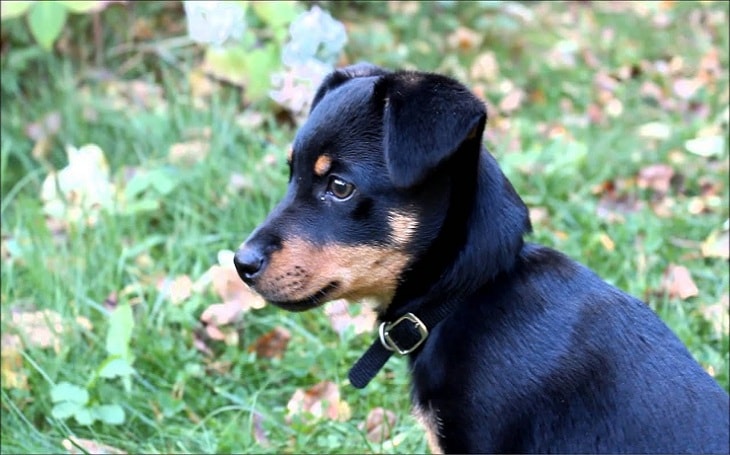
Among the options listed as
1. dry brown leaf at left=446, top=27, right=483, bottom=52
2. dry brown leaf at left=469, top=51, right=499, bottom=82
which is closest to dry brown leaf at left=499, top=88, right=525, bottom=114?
dry brown leaf at left=469, top=51, right=499, bottom=82

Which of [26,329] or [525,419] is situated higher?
[525,419]

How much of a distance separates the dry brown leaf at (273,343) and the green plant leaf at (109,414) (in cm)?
68

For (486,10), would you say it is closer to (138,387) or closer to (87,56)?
(87,56)

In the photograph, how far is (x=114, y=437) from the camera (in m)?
3.23

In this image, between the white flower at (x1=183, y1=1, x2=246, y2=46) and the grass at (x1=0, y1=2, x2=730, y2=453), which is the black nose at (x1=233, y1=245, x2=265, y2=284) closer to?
the grass at (x1=0, y1=2, x2=730, y2=453)

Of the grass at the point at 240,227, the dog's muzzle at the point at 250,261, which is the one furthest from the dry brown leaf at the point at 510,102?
the dog's muzzle at the point at 250,261

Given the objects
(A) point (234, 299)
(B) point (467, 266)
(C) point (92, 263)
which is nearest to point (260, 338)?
(A) point (234, 299)

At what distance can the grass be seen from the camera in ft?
10.9

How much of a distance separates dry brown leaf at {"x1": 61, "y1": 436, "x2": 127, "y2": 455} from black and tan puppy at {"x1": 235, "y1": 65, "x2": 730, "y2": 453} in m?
1.01

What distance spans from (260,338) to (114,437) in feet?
2.43

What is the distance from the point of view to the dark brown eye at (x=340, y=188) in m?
2.48

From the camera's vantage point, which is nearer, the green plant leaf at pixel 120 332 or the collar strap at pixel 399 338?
the collar strap at pixel 399 338

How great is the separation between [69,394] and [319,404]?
35.0 inches

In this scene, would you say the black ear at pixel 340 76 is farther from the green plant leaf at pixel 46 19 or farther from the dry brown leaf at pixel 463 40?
the dry brown leaf at pixel 463 40
